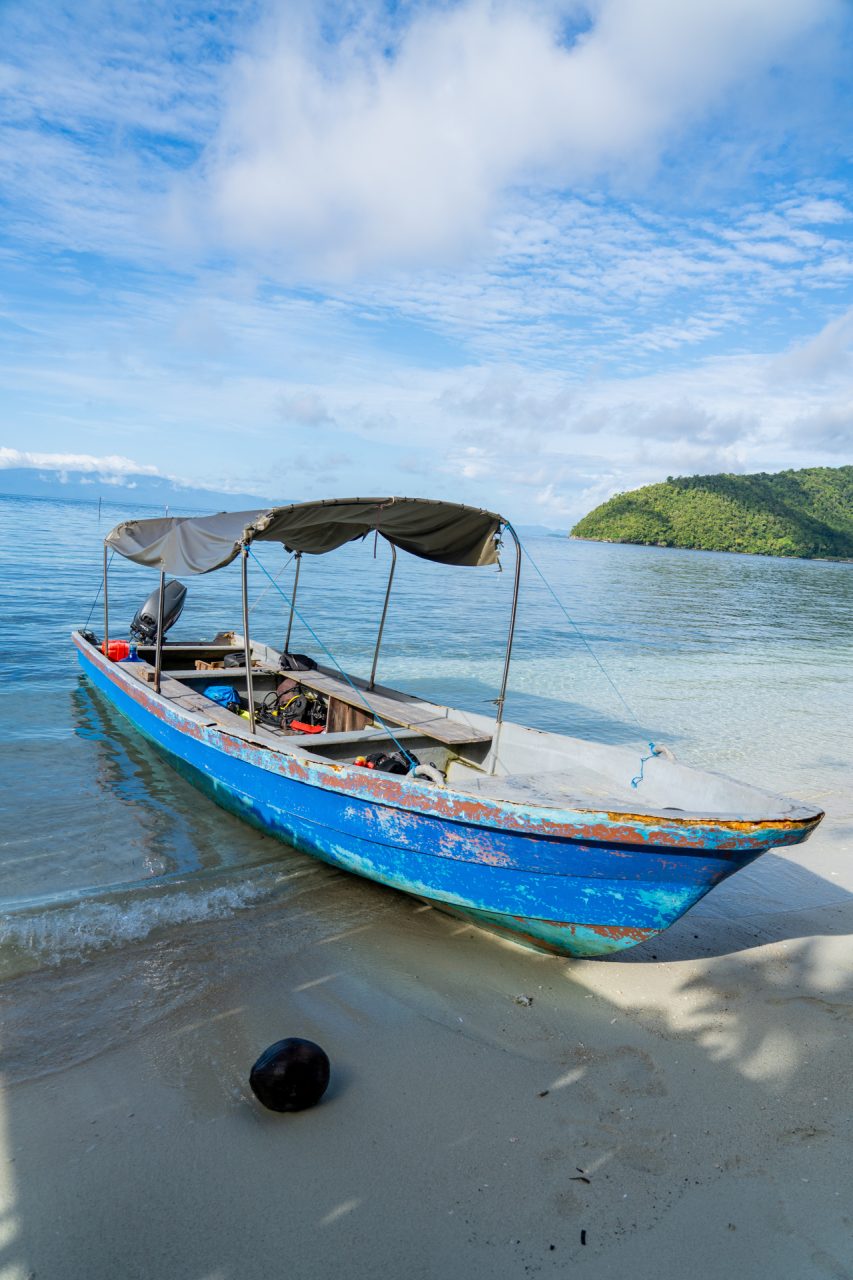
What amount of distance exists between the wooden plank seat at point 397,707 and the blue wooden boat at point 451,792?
32 millimetres

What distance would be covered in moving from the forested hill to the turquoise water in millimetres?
Result: 79637

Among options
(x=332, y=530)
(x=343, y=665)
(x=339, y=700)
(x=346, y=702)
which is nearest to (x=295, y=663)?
(x=339, y=700)

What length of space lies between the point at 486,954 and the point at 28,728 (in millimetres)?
7744

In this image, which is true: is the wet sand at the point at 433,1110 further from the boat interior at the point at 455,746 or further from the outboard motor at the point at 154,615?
the outboard motor at the point at 154,615

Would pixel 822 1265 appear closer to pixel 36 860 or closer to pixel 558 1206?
pixel 558 1206

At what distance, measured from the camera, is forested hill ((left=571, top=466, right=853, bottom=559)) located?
361ft

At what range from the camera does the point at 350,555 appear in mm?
61219

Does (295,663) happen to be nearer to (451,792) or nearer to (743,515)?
(451,792)

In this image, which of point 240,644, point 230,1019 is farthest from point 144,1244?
point 240,644

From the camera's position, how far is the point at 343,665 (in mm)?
16562

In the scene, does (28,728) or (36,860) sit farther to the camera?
(28,728)

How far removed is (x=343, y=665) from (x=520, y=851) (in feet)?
40.5

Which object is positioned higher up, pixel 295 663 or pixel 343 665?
pixel 295 663

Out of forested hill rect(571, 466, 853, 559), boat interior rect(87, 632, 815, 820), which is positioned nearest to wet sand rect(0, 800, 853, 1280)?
boat interior rect(87, 632, 815, 820)
